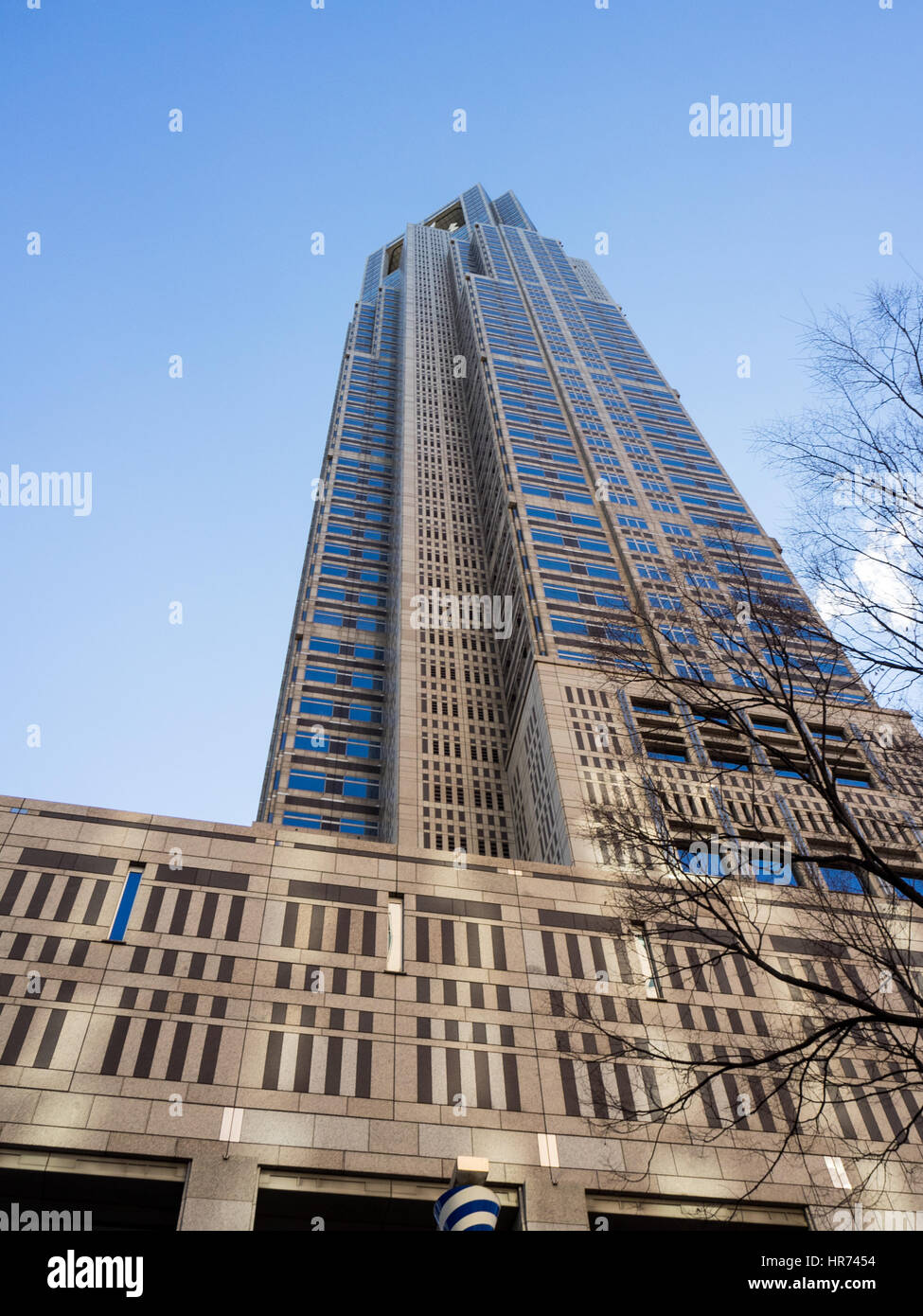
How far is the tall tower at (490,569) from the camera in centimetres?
7381

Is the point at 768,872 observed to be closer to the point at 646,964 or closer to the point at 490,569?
the point at 646,964

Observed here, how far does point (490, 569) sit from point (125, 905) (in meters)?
68.0

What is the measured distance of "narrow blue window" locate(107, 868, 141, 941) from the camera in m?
39.8

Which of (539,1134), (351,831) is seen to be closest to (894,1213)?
(539,1134)

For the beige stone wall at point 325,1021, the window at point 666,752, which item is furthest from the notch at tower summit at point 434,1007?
the window at point 666,752

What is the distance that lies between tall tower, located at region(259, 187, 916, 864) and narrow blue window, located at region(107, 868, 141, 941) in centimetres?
2476

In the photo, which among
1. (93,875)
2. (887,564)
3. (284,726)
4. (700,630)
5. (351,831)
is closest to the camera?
(887,564)

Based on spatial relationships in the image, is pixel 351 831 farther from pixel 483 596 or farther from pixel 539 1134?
pixel 539 1134

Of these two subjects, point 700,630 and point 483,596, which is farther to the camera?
point 483,596

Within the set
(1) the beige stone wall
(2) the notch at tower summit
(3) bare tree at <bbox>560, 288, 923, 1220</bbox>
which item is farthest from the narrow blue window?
(3) bare tree at <bbox>560, 288, 923, 1220</bbox>

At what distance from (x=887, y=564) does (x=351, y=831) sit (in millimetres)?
73057

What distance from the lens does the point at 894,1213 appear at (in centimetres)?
3559
